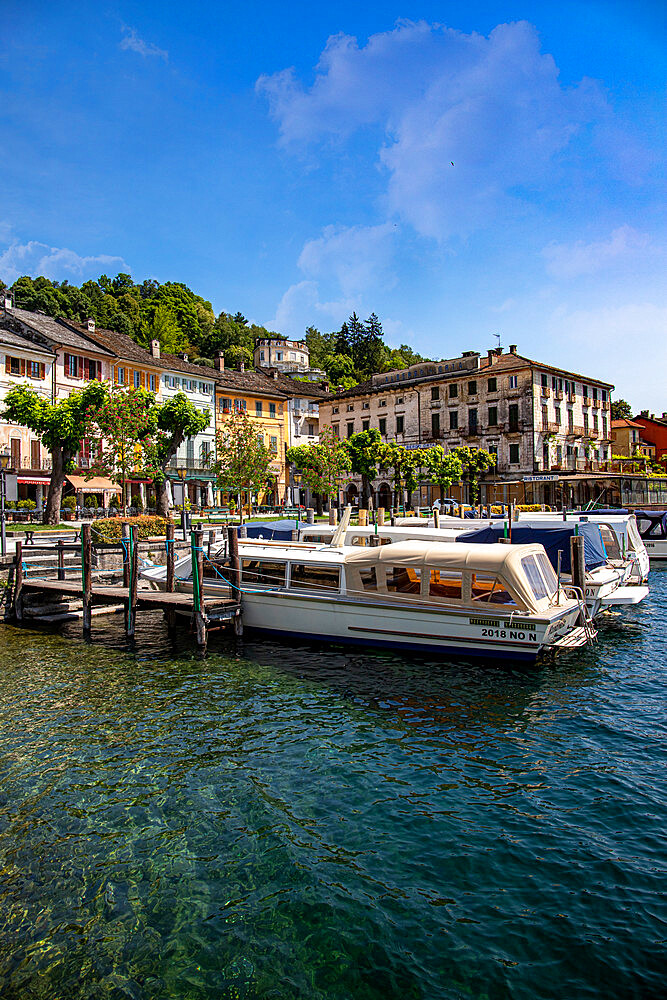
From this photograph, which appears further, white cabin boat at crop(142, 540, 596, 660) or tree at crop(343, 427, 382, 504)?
tree at crop(343, 427, 382, 504)

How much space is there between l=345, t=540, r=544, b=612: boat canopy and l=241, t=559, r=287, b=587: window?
2201 millimetres

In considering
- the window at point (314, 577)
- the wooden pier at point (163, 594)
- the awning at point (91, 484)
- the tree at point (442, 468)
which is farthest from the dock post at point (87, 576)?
the tree at point (442, 468)

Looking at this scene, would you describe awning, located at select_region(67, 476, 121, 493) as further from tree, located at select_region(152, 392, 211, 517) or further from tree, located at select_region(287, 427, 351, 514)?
tree, located at select_region(287, 427, 351, 514)

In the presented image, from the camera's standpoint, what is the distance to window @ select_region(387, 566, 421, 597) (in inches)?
647

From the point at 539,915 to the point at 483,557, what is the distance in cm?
931

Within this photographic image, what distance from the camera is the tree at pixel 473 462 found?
189 ft

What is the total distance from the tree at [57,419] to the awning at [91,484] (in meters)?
7.37

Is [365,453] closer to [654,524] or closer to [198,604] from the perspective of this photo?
[654,524]

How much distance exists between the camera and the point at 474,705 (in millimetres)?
12586

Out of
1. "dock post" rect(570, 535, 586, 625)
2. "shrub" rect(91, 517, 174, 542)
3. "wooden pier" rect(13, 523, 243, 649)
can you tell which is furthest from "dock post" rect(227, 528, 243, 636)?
"shrub" rect(91, 517, 174, 542)

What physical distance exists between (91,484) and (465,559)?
39.5 m

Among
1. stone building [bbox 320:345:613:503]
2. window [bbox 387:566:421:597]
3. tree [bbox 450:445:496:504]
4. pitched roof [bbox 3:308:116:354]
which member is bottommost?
window [bbox 387:566:421:597]

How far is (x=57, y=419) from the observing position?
125 feet

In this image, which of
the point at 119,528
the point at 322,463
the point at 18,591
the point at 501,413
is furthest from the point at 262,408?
the point at 18,591
